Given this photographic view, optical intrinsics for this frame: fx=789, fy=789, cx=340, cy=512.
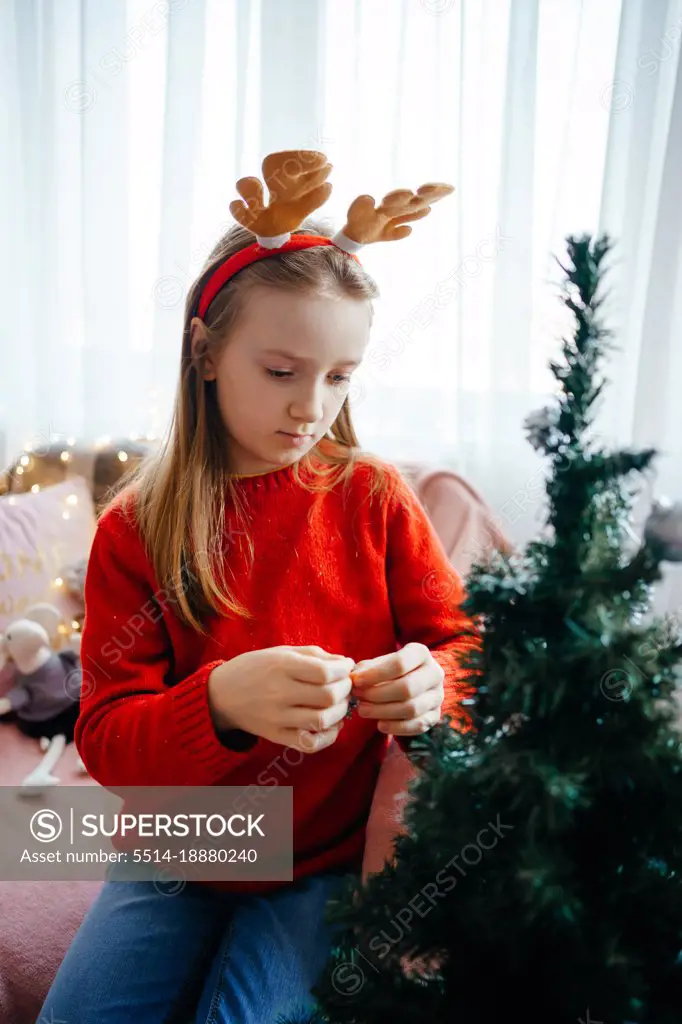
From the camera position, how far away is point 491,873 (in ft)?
1.52

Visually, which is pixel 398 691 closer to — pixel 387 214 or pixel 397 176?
pixel 387 214

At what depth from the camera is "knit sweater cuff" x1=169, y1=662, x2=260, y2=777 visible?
74cm

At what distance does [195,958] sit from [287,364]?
2.02 ft

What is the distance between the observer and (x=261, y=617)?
89 cm

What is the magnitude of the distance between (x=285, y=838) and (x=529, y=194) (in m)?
1.43

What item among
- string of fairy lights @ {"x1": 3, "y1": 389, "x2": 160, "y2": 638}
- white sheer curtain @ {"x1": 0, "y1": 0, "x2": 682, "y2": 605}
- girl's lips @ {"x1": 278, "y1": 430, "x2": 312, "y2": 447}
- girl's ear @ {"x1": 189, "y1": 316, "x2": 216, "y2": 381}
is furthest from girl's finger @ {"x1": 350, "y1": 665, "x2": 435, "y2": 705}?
white sheer curtain @ {"x1": 0, "y1": 0, "x2": 682, "y2": 605}

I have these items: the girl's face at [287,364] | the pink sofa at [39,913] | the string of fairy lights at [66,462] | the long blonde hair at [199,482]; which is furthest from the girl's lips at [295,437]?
the string of fairy lights at [66,462]

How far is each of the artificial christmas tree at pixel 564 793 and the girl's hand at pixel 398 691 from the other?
0.71 ft

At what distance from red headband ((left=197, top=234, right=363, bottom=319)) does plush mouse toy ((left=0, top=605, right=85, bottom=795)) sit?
2.52 feet

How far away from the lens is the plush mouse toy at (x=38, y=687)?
1356 mm

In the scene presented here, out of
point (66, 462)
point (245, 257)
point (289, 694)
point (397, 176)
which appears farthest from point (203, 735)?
point (397, 176)

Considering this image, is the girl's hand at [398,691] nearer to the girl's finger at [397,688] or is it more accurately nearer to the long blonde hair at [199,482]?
the girl's finger at [397,688]

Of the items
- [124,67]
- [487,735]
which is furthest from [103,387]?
[487,735]

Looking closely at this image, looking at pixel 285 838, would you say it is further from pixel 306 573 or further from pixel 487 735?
pixel 487 735
